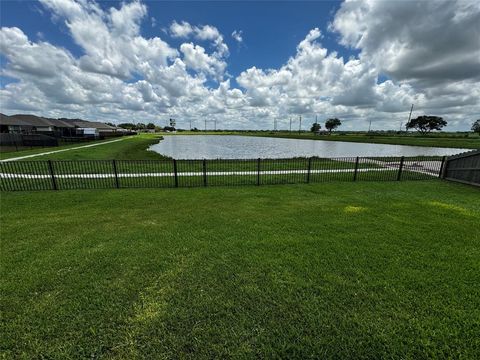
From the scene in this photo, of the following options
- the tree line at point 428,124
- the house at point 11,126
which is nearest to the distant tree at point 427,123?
the tree line at point 428,124

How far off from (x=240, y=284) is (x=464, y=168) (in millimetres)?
12866

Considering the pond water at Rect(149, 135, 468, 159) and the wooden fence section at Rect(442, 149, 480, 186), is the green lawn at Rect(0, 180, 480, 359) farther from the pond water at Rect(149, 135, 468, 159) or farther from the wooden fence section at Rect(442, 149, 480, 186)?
the pond water at Rect(149, 135, 468, 159)

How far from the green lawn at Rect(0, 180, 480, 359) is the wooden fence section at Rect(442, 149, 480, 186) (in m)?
5.49

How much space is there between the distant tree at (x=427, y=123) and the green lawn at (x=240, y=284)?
11124 centimetres

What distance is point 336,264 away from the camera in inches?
149

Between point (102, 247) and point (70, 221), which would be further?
point (70, 221)

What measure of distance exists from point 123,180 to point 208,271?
9.02 meters

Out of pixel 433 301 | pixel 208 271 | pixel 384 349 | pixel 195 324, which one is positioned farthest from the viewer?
pixel 208 271

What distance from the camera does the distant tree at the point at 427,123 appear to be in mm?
93438

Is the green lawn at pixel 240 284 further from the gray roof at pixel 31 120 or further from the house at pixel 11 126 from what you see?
the gray roof at pixel 31 120

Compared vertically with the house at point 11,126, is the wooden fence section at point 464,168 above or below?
below

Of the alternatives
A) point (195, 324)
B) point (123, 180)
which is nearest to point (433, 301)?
point (195, 324)

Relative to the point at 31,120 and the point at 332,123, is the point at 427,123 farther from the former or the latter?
the point at 31,120

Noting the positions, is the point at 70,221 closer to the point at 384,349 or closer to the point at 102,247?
the point at 102,247
